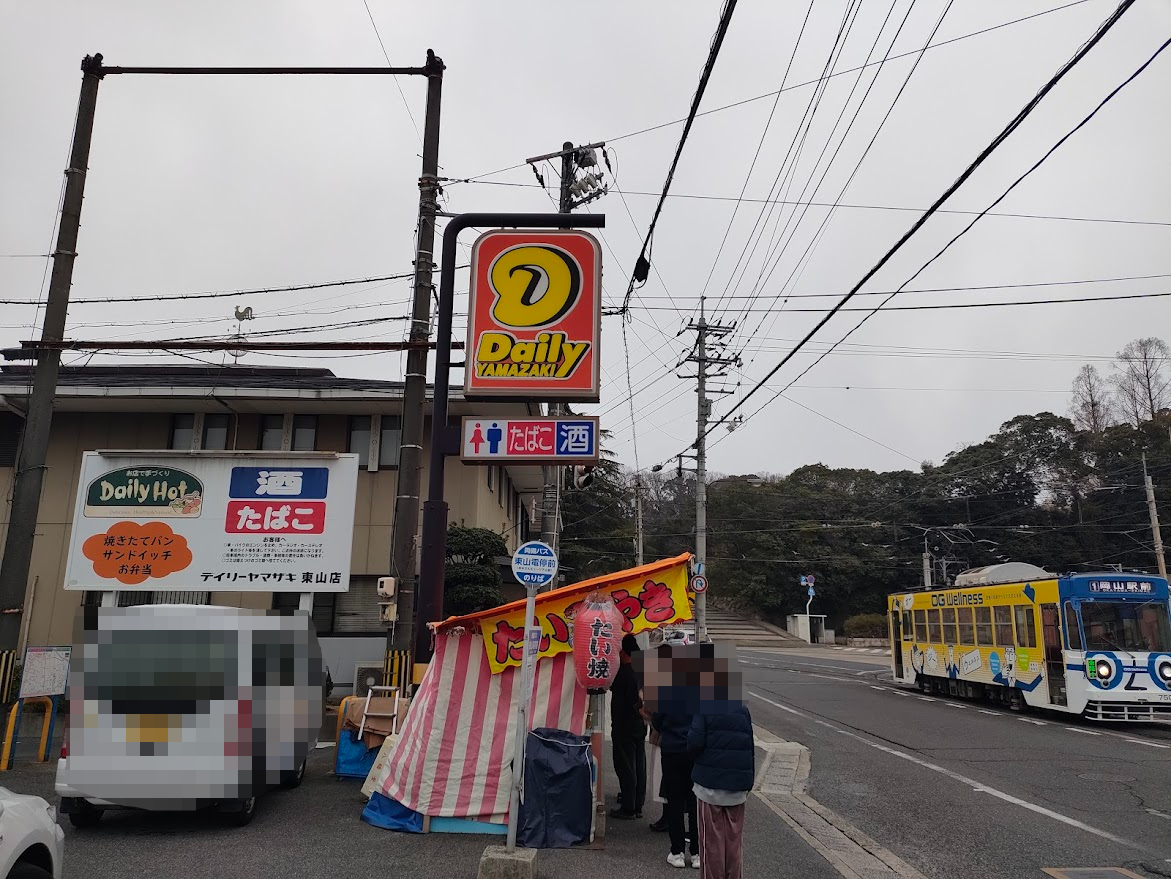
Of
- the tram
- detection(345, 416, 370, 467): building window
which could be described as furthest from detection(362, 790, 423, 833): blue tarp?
the tram

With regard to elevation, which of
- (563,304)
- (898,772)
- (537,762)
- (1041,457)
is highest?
(1041,457)

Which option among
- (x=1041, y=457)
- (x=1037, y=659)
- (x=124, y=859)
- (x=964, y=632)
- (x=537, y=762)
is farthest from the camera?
(x=1041, y=457)

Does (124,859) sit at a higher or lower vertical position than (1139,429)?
lower

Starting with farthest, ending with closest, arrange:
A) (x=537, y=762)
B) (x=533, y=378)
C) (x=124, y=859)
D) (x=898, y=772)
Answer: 1. (x=898, y=772)
2. (x=533, y=378)
3. (x=537, y=762)
4. (x=124, y=859)

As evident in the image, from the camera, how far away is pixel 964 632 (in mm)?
19766

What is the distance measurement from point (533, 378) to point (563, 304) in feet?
3.53

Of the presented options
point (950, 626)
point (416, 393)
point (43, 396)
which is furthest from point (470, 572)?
point (950, 626)

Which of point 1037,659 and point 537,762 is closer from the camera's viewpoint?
point 537,762

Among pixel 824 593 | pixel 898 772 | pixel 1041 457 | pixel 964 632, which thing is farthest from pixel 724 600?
pixel 898 772

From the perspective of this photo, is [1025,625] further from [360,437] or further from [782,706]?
[360,437]

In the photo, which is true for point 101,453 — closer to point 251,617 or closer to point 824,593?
point 251,617

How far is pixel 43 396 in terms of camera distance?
11.9 metres

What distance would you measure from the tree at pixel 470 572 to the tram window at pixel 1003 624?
1145cm

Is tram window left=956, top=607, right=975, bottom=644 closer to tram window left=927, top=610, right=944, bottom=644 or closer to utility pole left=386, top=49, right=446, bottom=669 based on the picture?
tram window left=927, top=610, right=944, bottom=644
